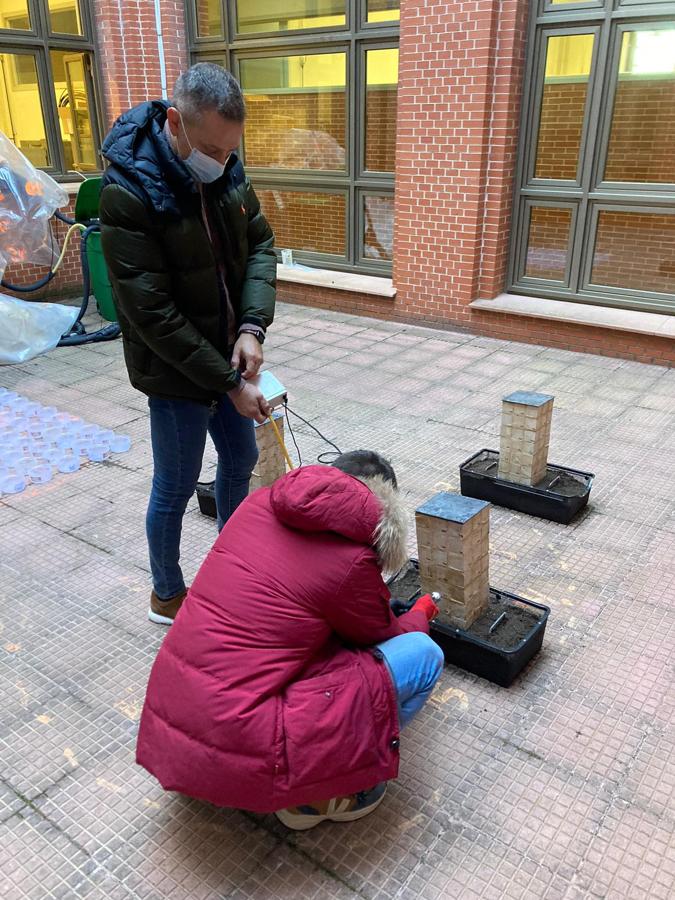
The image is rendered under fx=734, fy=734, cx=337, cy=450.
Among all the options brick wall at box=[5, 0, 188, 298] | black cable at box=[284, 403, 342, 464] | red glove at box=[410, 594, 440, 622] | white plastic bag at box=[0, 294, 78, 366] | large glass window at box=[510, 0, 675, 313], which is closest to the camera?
red glove at box=[410, 594, 440, 622]

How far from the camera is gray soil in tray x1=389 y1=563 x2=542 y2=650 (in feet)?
7.98

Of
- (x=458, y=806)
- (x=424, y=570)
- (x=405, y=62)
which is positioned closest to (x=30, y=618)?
(x=424, y=570)

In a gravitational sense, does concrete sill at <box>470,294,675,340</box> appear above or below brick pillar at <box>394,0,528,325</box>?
below

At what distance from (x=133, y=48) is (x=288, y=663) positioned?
7.64 m

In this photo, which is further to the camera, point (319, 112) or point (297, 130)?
point (297, 130)

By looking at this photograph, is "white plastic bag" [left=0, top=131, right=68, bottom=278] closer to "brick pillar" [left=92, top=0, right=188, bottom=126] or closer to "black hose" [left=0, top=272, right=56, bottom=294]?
"black hose" [left=0, top=272, right=56, bottom=294]

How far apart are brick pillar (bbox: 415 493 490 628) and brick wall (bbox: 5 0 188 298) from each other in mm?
6057

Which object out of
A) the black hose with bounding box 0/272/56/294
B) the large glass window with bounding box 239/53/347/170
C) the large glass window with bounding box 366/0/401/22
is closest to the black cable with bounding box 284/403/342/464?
the black hose with bounding box 0/272/56/294

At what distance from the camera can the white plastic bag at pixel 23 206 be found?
610 cm

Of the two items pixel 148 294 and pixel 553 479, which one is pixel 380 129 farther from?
pixel 148 294

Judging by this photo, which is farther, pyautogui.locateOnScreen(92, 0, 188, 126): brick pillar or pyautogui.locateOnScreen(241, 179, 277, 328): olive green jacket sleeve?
pyautogui.locateOnScreen(92, 0, 188, 126): brick pillar

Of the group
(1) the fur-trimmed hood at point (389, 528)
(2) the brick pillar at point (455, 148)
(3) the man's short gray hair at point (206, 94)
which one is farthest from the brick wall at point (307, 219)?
(1) the fur-trimmed hood at point (389, 528)

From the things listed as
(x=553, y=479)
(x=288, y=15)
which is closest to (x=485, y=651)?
(x=553, y=479)

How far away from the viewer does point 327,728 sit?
161 centimetres
